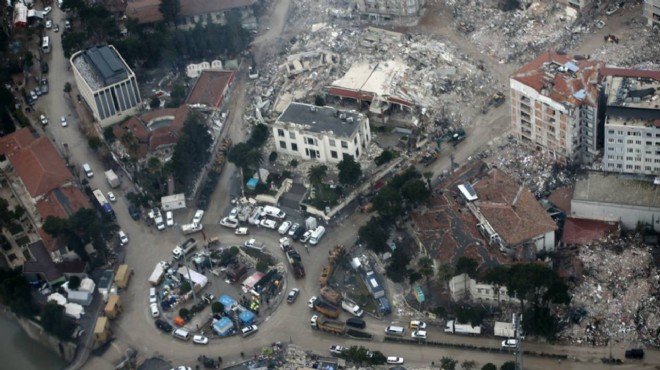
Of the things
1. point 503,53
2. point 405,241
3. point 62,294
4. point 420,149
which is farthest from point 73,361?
point 503,53

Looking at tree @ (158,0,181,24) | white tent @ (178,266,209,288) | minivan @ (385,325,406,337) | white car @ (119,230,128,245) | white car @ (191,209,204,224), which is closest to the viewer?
minivan @ (385,325,406,337)

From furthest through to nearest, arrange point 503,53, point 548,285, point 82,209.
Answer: point 503,53 → point 82,209 → point 548,285

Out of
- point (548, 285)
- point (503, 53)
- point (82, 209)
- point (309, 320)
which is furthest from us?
point (503, 53)

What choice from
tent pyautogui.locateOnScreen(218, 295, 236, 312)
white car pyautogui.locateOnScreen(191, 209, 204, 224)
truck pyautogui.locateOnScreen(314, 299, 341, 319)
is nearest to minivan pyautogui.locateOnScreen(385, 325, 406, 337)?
truck pyautogui.locateOnScreen(314, 299, 341, 319)

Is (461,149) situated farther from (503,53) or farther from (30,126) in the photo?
(30,126)

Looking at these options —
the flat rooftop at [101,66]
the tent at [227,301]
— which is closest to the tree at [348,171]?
the tent at [227,301]

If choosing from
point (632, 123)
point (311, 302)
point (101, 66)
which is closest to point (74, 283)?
point (311, 302)

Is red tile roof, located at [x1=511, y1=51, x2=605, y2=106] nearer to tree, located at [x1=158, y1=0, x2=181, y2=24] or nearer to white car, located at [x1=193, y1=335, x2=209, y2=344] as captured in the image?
white car, located at [x1=193, y1=335, x2=209, y2=344]
